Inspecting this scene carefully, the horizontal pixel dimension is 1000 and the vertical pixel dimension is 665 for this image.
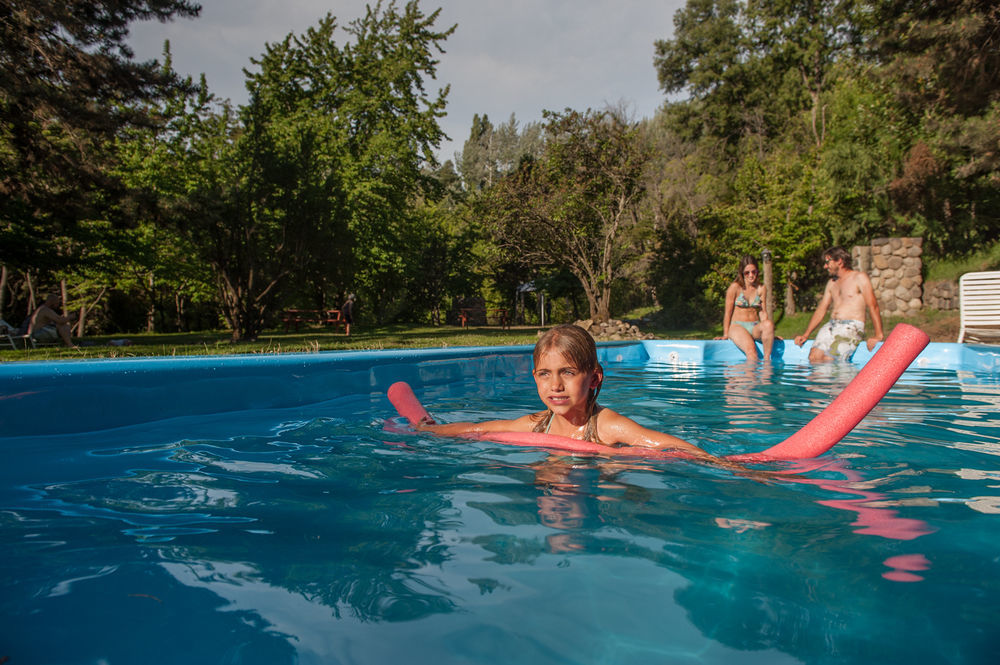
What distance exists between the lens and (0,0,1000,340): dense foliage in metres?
10.9

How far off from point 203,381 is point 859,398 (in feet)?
15.1

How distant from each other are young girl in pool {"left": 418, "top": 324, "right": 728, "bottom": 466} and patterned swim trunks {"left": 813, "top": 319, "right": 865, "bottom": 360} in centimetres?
595

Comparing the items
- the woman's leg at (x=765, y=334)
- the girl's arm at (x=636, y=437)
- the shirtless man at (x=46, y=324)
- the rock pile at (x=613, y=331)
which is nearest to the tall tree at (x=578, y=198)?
the rock pile at (x=613, y=331)

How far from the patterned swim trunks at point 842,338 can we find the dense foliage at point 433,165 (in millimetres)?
7615

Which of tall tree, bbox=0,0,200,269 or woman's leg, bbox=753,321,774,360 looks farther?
tall tree, bbox=0,0,200,269

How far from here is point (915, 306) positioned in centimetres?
1591

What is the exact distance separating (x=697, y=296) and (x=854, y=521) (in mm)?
23462

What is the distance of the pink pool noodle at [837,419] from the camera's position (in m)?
2.76

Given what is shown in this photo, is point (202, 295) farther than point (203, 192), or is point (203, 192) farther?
point (202, 295)

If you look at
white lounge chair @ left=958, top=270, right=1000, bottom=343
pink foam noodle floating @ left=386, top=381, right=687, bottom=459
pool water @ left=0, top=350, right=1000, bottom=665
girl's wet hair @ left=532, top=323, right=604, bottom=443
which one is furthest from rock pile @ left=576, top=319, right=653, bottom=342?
girl's wet hair @ left=532, top=323, right=604, bottom=443

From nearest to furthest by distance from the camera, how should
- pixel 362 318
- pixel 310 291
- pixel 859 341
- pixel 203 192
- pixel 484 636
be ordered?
1. pixel 484 636
2. pixel 859 341
3. pixel 203 192
4. pixel 310 291
5. pixel 362 318

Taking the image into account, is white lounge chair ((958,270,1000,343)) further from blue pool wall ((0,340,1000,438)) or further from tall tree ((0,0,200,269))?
tall tree ((0,0,200,269))

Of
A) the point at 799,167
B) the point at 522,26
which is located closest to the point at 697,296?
the point at 799,167

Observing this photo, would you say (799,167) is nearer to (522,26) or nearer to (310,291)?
(522,26)
